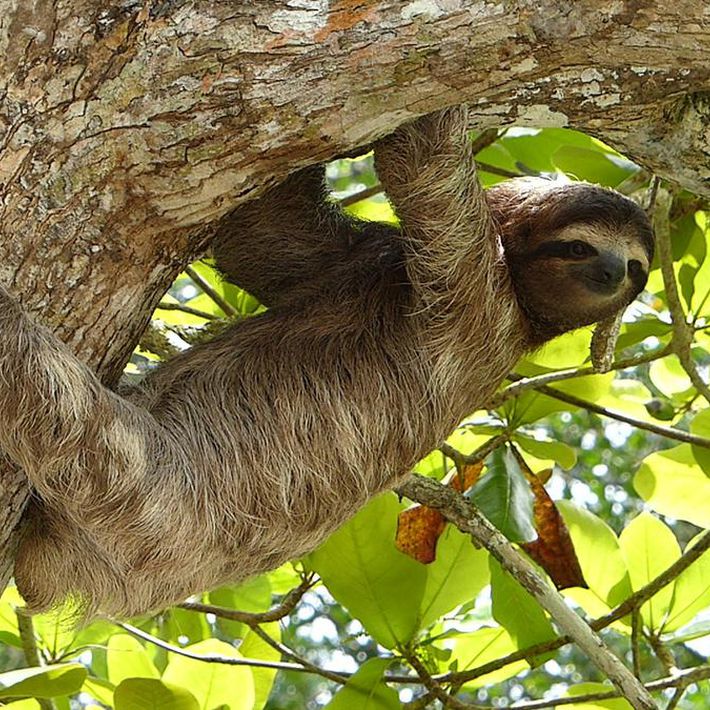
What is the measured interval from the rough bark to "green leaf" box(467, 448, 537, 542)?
2199mm

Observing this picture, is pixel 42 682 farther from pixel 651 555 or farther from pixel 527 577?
pixel 651 555

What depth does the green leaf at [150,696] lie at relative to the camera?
460cm

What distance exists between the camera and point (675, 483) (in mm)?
5922

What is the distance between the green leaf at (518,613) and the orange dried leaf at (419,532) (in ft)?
1.39

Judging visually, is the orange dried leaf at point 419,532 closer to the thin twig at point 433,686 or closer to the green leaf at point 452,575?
the green leaf at point 452,575

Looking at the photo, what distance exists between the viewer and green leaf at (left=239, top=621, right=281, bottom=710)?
223 inches

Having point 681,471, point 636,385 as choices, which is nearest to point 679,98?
point 681,471

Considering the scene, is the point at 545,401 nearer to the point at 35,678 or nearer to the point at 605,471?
the point at 35,678

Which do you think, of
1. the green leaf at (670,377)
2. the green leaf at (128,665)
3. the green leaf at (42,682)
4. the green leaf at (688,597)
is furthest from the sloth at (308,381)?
the green leaf at (670,377)

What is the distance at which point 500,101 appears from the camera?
3.90 metres

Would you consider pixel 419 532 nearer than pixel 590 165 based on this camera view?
Yes

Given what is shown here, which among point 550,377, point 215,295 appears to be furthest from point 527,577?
point 215,295

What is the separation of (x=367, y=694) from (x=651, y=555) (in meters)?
1.83

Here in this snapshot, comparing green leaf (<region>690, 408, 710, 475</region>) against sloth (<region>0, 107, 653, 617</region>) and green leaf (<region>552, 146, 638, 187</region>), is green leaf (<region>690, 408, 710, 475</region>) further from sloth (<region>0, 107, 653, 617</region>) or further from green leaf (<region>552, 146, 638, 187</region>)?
green leaf (<region>552, 146, 638, 187</region>)
